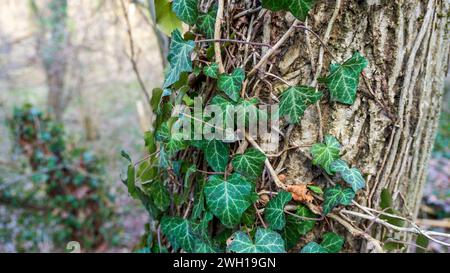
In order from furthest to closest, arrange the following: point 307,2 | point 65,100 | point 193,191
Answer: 1. point 65,100
2. point 193,191
3. point 307,2

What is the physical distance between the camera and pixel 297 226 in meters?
0.75

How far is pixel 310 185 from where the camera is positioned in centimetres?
76

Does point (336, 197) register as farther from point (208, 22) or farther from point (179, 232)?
point (208, 22)

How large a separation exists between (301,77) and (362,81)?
0.43 ft

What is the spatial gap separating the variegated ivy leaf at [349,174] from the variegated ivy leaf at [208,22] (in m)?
0.39

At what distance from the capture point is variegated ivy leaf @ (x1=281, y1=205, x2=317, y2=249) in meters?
0.75

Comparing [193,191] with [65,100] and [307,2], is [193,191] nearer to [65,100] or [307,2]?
[307,2]

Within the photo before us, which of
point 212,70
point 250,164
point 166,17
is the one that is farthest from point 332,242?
point 166,17

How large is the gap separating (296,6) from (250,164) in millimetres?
326

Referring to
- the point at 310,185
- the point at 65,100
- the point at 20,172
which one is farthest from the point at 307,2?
the point at 65,100

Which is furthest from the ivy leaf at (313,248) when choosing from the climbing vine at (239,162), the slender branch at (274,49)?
the slender branch at (274,49)

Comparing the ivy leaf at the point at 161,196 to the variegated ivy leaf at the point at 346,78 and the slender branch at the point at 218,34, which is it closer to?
the slender branch at the point at 218,34

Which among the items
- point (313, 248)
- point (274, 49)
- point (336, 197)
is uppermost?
point (274, 49)

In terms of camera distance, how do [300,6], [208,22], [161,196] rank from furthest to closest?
[161,196] < [208,22] < [300,6]
